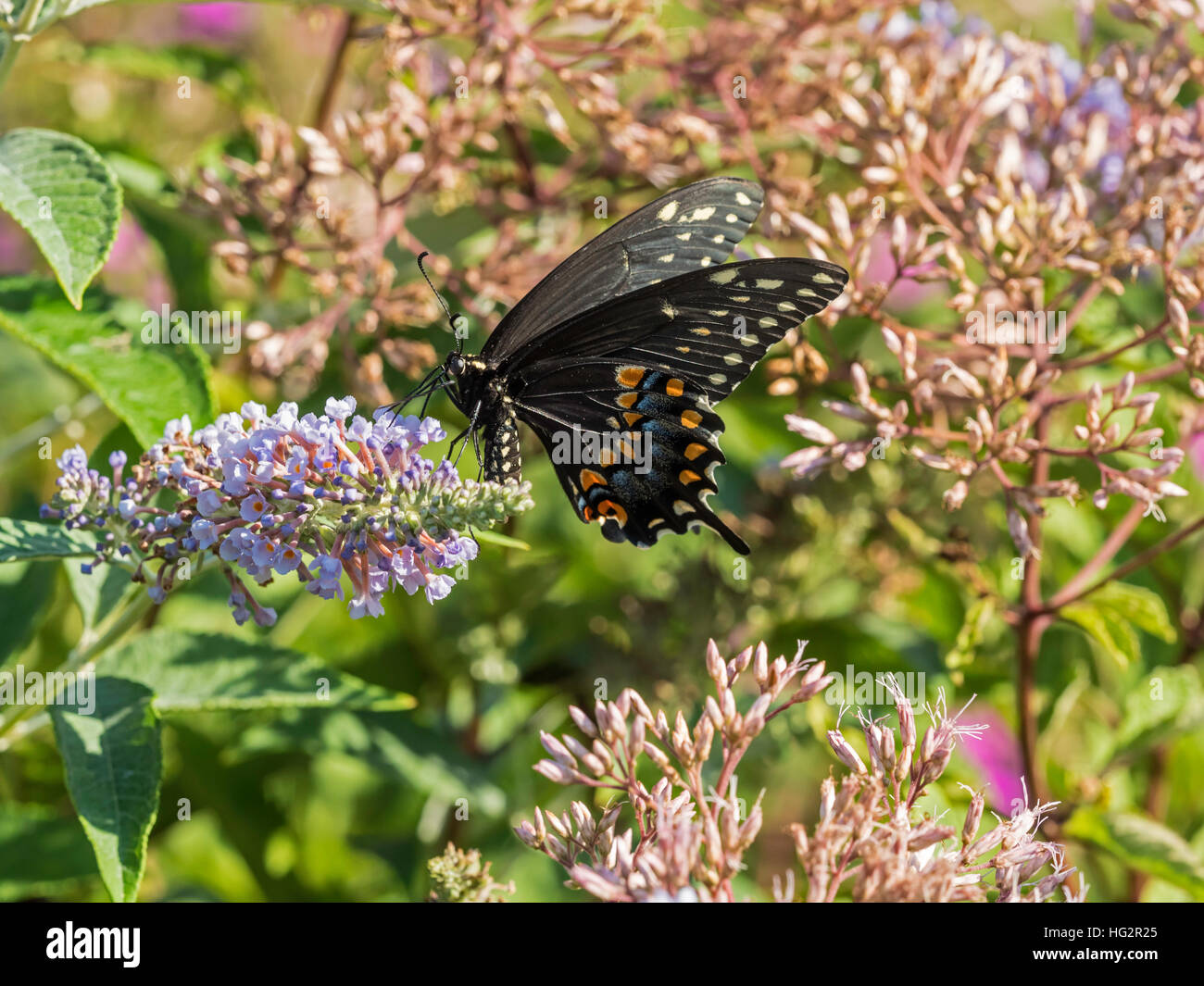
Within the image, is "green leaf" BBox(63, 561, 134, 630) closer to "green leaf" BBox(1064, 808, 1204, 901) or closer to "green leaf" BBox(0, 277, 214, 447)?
"green leaf" BBox(0, 277, 214, 447)

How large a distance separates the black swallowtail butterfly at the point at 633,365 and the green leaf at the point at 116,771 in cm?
80

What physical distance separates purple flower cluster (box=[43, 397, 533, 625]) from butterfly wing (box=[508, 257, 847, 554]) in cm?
65

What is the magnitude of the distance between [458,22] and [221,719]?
1.68 m

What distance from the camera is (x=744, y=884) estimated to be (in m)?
2.46

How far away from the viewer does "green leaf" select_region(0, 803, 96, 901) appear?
6.96 feet

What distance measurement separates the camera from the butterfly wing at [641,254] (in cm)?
212

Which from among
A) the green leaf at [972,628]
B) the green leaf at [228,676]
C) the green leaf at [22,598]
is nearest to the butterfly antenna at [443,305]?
the green leaf at [228,676]

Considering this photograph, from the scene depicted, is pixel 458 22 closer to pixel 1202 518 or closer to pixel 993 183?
pixel 993 183

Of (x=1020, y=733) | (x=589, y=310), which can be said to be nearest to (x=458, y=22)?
(x=589, y=310)

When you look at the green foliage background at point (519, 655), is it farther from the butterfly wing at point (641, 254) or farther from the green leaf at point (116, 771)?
the green leaf at point (116, 771)

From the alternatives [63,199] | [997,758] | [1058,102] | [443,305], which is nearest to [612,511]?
[443,305]

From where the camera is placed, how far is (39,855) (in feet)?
7.13

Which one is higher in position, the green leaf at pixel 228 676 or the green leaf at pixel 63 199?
the green leaf at pixel 63 199

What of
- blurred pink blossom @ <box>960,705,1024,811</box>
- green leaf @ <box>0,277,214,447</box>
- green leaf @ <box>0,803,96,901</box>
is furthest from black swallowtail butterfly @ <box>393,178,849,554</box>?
blurred pink blossom @ <box>960,705,1024,811</box>
